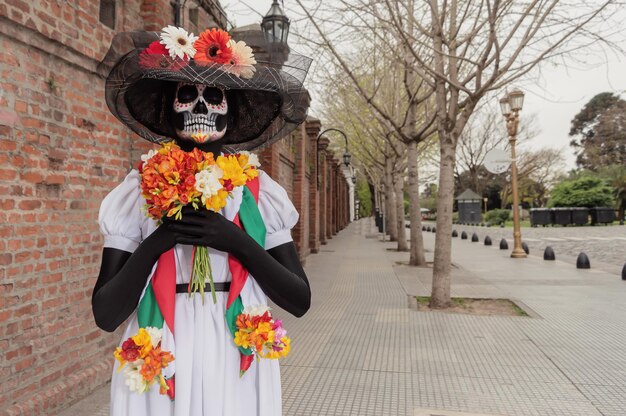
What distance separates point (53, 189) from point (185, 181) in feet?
8.55

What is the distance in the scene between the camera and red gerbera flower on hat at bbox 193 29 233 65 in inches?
67.0

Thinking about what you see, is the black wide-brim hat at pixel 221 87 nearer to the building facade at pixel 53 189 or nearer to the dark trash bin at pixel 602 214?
the building facade at pixel 53 189

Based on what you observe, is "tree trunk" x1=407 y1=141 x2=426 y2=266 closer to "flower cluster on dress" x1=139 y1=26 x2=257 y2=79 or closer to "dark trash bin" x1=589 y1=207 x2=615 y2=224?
"flower cluster on dress" x1=139 y1=26 x2=257 y2=79

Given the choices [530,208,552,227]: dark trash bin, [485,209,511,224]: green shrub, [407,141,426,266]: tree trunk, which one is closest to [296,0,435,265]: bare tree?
[407,141,426,266]: tree trunk

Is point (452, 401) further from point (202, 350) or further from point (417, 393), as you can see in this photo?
point (202, 350)

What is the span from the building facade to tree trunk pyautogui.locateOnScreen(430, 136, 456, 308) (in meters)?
4.86

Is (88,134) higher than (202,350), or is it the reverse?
(88,134)

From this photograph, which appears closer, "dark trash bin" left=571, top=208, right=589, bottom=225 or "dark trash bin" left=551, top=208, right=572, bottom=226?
"dark trash bin" left=571, top=208, right=589, bottom=225

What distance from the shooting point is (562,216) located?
33.3 m

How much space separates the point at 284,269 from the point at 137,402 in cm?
68

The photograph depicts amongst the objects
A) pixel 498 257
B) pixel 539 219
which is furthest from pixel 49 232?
pixel 539 219

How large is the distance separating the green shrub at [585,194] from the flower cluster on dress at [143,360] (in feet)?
123

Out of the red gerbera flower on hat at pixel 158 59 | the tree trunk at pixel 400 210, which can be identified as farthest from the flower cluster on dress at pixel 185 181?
the tree trunk at pixel 400 210

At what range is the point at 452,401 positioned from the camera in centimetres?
391
